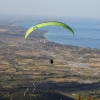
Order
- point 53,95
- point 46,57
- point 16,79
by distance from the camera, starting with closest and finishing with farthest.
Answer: point 53,95 → point 16,79 → point 46,57

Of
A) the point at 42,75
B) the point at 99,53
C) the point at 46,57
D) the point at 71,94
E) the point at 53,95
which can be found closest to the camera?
the point at 53,95

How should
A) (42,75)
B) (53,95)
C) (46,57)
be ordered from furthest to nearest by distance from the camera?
(46,57) < (42,75) < (53,95)

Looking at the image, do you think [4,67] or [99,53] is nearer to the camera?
[4,67]

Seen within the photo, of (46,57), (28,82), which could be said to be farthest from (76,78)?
(46,57)

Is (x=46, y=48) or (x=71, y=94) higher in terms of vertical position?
(x=46, y=48)

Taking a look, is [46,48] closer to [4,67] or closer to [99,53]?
[99,53]

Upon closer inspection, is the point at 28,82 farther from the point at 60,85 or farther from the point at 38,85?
the point at 60,85

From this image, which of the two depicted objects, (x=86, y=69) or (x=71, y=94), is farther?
(x=86, y=69)

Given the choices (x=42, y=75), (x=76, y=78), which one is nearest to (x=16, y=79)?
(x=42, y=75)

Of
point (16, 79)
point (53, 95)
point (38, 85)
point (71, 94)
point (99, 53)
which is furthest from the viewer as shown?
point (99, 53)
